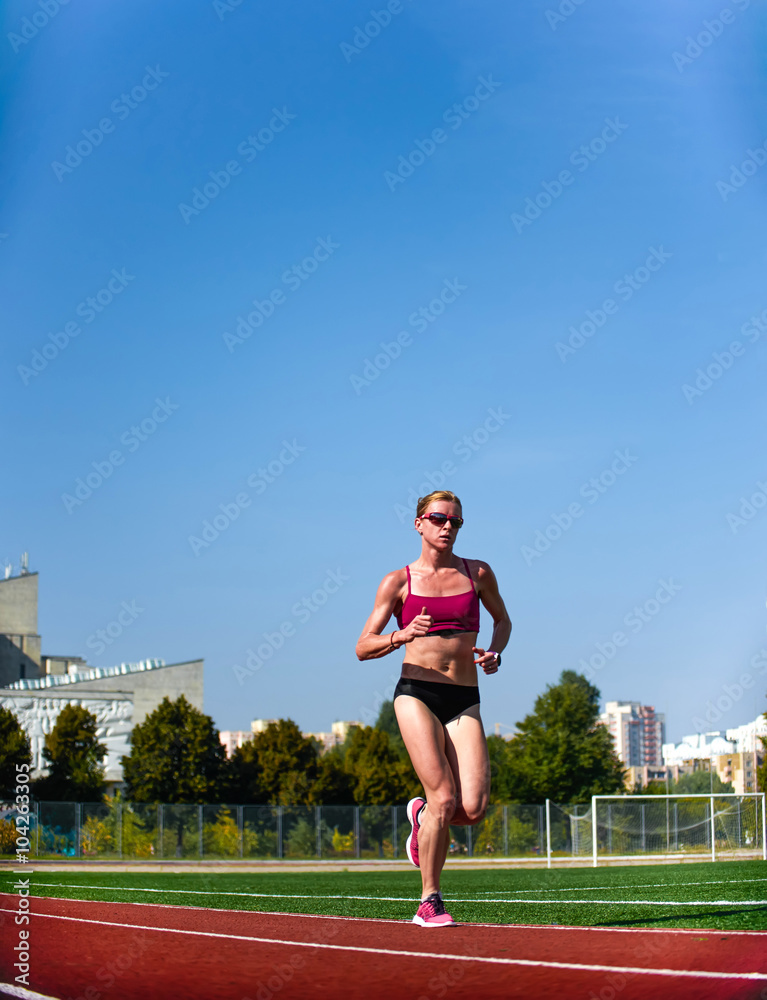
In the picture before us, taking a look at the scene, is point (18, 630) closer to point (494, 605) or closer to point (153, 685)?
point (153, 685)

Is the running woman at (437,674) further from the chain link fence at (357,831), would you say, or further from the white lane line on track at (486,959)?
the chain link fence at (357,831)

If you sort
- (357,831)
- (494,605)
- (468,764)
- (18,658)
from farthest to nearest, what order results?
(18,658), (357,831), (494,605), (468,764)

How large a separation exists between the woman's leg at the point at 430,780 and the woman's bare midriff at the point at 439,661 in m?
0.17

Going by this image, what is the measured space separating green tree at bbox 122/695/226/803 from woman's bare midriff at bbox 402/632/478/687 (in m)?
44.2

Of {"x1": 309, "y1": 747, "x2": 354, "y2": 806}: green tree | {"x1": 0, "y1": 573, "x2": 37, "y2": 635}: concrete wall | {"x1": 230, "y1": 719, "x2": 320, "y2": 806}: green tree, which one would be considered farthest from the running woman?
{"x1": 0, "y1": 573, "x2": 37, "y2": 635}: concrete wall

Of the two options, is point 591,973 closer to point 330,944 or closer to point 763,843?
point 330,944

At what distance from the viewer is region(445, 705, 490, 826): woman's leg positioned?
6086 millimetres

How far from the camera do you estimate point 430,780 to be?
5.98m

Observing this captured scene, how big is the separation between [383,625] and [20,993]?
307cm

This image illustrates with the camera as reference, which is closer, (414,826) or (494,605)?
(414,826)

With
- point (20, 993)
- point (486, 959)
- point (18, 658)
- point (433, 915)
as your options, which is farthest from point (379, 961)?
point (18, 658)

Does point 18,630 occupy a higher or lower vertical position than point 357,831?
higher

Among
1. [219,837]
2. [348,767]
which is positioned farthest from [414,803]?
[348,767]

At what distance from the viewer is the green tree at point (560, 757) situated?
6191 centimetres
